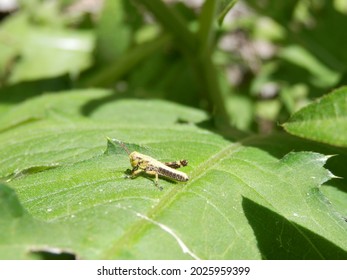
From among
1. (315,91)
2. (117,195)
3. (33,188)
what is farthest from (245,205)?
(315,91)

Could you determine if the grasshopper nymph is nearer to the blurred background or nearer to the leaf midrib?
the leaf midrib

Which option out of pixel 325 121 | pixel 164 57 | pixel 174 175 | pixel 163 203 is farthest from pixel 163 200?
pixel 164 57

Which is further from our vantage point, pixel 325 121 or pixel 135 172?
pixel 135 172

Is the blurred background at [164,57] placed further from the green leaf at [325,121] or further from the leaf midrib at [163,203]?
the green leaf at [325,121]

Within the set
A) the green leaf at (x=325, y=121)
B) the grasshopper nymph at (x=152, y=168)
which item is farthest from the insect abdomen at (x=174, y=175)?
the green leaf at (x=325, y=121)

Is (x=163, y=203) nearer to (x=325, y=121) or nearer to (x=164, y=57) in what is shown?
(x=325, y=121)

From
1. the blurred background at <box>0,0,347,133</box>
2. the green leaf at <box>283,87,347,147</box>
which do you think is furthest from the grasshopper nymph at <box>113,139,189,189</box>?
the blurred background at <box>0,0,347,133</box>

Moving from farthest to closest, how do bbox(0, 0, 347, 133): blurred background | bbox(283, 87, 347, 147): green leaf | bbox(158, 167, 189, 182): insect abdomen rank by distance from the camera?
bbox(0, 0, 347, 133): blurred background < bbox(158, 167, 189, 182): insect abdomen < bbox(283, 87, 347, 147): green leaf
